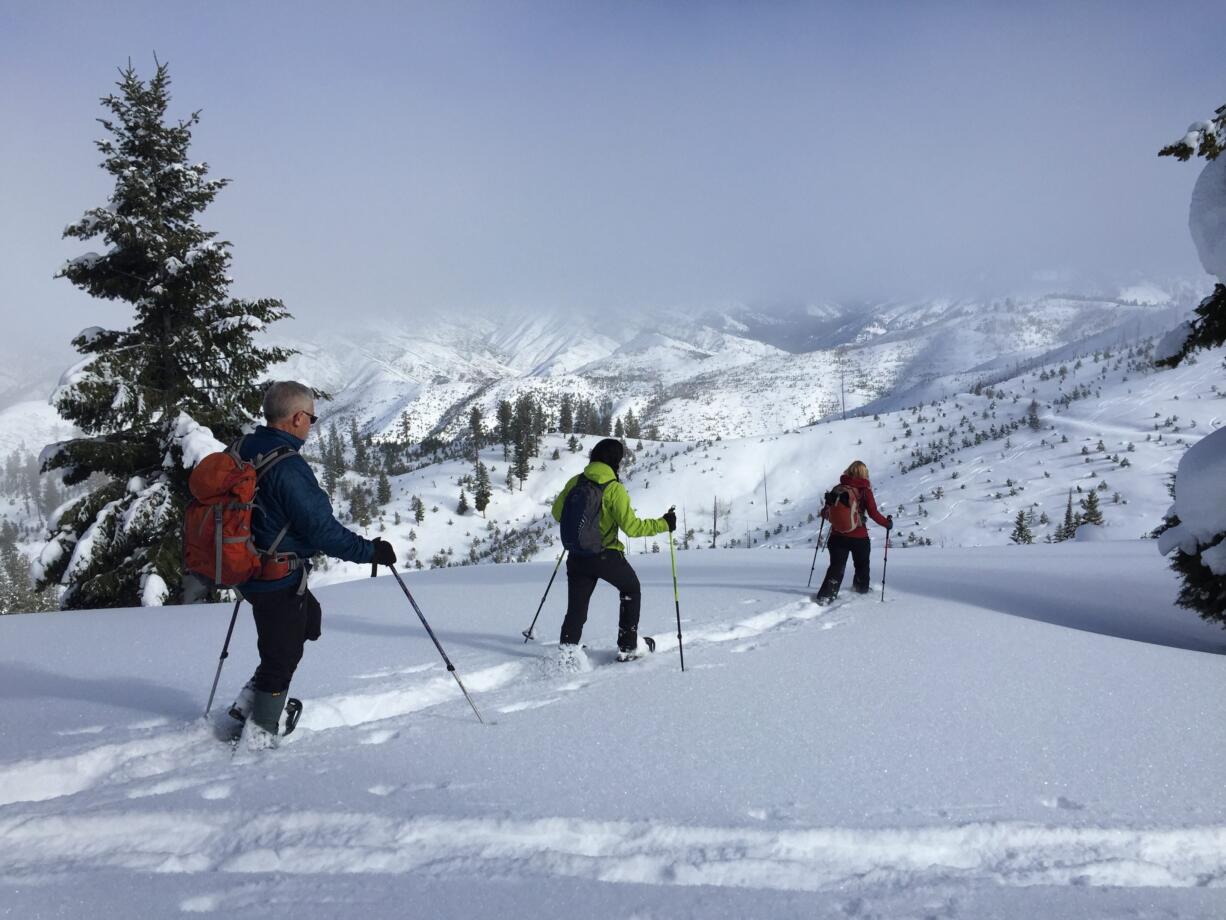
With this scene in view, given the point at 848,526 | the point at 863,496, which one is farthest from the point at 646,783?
the point at 863,496

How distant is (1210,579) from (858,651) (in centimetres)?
325

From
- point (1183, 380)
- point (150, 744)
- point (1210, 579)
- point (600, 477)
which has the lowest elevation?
point (150, 744)

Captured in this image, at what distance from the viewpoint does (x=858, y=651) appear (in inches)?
209

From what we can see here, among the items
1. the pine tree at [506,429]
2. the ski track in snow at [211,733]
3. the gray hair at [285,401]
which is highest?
the pine tree at [506,429]

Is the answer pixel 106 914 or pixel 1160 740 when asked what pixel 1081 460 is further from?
pixel 106 914

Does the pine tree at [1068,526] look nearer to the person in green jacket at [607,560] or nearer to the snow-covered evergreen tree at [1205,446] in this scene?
the snow-covered evergreen tree at [1205,446]

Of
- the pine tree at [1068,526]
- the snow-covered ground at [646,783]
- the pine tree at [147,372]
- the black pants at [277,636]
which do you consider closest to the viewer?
the snow-covered ground at [646,783]

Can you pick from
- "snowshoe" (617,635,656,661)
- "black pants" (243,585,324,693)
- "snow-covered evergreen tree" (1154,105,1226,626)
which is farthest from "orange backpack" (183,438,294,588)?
"snow-covered evergreen tree" (1154,105,1226,626)

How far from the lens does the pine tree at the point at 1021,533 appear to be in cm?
2117

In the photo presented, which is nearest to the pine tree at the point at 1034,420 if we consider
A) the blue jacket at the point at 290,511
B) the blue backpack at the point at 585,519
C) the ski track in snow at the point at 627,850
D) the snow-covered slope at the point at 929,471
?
the snow-covered slope at the point at 929,471

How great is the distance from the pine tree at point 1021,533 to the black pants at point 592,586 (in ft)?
69.8

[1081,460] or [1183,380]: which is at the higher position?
Answer: [1183,380]

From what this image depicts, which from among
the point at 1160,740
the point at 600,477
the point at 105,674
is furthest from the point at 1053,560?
the point at 105,674

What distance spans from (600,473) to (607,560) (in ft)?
2.60
